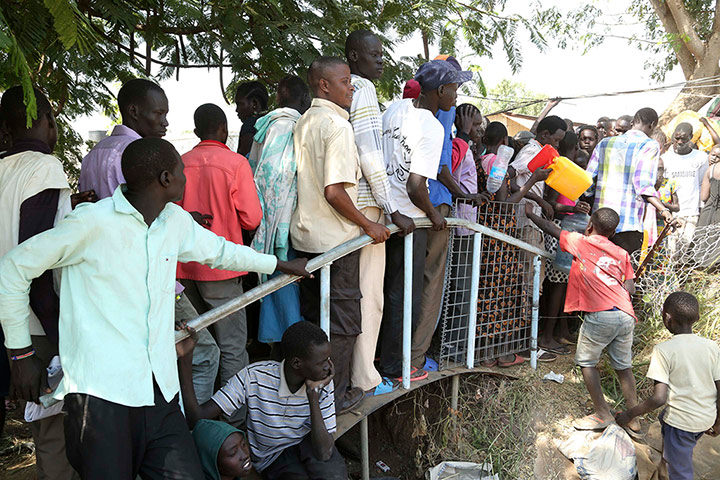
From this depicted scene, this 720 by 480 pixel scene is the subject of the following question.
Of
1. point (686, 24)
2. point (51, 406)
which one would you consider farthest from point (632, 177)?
point (686, 24)

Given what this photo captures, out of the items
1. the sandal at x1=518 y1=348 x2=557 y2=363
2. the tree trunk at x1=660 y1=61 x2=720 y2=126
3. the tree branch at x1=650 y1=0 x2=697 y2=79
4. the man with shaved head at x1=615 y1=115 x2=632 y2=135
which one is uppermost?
the tree branch at x1=650 y1=0 x2=697 y2=79

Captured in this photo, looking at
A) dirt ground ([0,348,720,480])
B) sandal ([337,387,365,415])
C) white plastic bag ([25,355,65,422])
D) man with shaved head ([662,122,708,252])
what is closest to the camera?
white plastic bag ([25,355,65,422])

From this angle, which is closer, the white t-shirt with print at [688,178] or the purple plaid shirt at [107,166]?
the purple plaid shirt at [107,166]

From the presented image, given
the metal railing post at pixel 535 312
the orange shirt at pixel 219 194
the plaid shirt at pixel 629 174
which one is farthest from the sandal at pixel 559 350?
the orange shirt at pixel 219 194

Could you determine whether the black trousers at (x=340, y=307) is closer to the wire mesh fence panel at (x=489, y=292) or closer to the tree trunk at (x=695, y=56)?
the wire mesh fence panel at (x=489, y=292)

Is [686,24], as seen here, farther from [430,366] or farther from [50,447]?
[50,447]

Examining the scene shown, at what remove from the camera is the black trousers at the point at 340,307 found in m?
3.08

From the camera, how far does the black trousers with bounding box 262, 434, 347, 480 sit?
2.78 m

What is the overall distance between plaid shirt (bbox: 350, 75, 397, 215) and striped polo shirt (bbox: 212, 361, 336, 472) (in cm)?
111

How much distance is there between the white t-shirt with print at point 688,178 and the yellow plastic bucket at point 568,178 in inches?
96.1

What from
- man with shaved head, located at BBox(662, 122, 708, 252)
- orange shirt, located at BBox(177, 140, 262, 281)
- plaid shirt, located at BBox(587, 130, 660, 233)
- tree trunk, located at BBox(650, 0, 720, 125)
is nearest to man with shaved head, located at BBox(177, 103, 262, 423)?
orange shirt, located at BBox(177, 140, 262, 281)

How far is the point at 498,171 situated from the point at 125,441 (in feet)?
11.1

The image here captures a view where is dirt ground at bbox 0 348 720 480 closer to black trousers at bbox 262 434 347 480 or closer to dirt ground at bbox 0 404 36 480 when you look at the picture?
dirt ground at bbox 0 404 36 480

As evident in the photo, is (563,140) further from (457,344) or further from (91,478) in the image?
(91,478)
